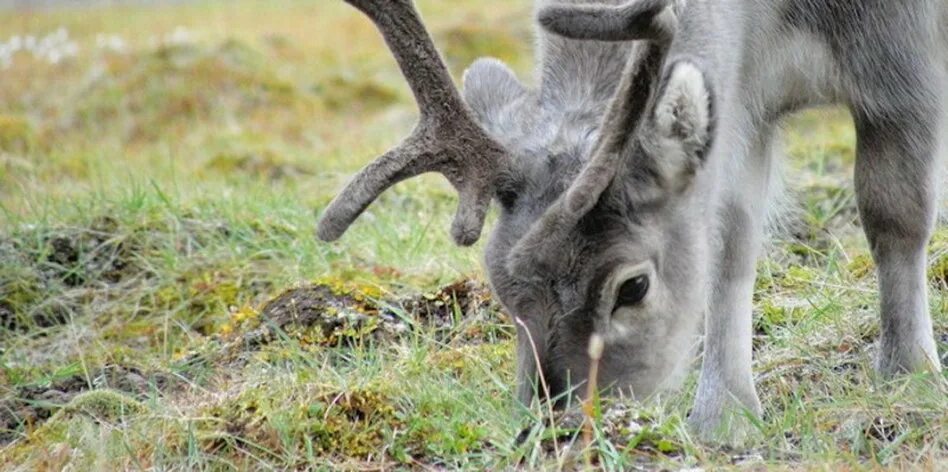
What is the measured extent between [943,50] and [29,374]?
407 cm

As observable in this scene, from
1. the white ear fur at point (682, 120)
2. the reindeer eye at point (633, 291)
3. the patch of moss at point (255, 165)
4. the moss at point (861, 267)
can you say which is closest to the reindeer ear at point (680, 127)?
the white ear fur at point (682, 120)

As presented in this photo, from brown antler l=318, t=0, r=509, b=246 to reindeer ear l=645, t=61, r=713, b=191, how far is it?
537 mm

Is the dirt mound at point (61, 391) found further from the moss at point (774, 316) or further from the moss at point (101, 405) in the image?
the moss at point (774, 316)

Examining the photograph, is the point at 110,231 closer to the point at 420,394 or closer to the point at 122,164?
the point at 122,164

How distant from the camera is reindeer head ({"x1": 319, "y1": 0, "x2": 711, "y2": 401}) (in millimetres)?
5328

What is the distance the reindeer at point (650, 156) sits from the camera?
17.6 feet

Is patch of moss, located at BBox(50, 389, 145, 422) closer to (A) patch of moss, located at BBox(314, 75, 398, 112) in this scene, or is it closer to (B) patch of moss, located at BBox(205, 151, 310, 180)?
(B) patch of moss, located at BBox(205, 151, 310, 180)

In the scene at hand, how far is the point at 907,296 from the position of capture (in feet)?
21.1

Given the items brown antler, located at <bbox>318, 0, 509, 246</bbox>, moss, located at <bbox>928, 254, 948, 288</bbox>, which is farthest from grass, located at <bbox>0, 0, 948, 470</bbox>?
brown antler, located at <bbox>318, 0, 509, 246</bbox>

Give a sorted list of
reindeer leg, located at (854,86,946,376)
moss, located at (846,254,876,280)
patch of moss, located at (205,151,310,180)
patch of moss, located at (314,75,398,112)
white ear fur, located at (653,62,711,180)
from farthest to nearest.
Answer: patch of moss, located at (314,75,398,112)
patch of moss, located at (205,151,310,180)
moss, located at (846,254,876,280)
reindeer leg, located at (854,86,946,376)
white ear fur, located at (653,62,711,180)

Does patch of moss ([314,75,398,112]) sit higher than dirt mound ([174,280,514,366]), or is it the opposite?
patch of moss ([314,75,398,112])

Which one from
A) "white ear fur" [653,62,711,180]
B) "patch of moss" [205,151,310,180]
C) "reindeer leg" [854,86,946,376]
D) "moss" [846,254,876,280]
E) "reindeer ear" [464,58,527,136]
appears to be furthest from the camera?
"patch of moss" [205,151,310,180]

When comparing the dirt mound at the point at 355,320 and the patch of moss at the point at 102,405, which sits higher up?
the dirt mound at the point at 355,320

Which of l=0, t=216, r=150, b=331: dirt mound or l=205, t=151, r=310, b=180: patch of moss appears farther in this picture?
l=205, t=151, r=310, b=180: patch of moss
